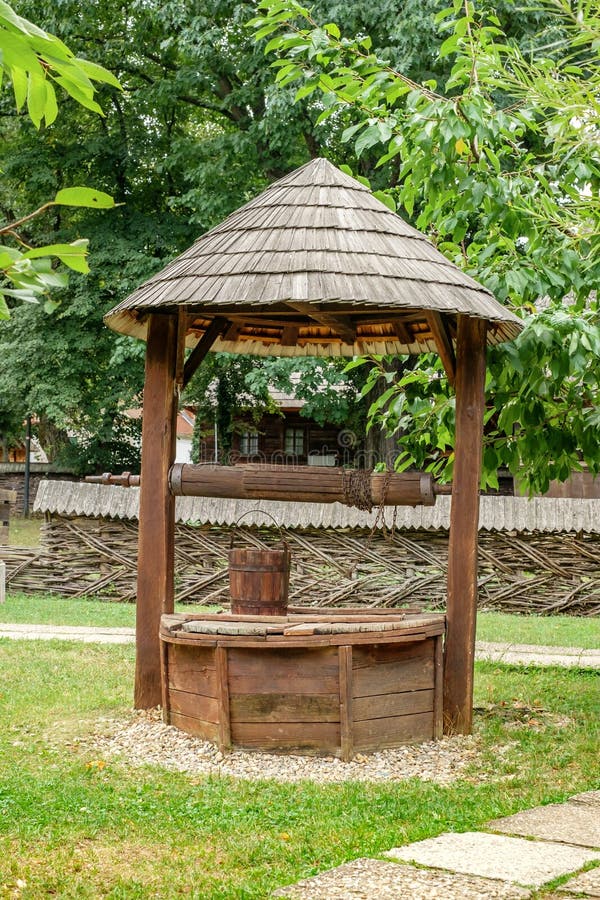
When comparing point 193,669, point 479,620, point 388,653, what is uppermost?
point 388,653

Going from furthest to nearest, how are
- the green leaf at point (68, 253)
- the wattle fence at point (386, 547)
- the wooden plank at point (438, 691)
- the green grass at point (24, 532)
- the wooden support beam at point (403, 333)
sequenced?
the green grass at point (24, 532)
the wattle fence at point (386, 547)
the wooden support beam at point (403, 333)
the wooden plank at point (438, 691)
the green leaf at point (68, 253)

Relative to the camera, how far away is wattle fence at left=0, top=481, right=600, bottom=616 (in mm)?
14016

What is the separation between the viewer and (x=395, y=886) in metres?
3.75

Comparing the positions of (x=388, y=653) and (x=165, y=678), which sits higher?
(x=388, y=653)

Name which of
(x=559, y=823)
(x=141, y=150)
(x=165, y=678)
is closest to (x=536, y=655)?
(x=165, y=678)

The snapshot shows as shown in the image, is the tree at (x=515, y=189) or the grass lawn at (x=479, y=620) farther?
the grass lawn at (x=479, y=620)

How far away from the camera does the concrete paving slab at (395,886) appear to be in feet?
11.9

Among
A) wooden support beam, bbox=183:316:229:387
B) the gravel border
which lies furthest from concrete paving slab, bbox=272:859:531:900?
wooden support beam, bbox=183:316:229:387

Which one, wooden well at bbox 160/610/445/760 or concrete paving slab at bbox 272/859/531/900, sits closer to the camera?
concrete paving slab at bbox 272/859/531/900

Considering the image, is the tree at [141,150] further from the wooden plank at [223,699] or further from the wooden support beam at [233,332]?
the wooden plank at [223,699]

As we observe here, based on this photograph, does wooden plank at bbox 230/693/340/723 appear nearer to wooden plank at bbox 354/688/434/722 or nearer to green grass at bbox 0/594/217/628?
wooden plank at bbox 354/688/434/722

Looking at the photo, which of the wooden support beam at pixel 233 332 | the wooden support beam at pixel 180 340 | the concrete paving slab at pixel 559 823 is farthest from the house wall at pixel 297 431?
the concrete paving slab at pixel 559 823

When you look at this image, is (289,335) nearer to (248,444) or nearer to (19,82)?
(19,82)

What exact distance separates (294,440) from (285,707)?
22.5 metres
